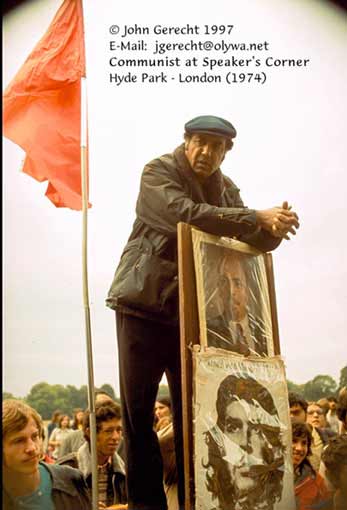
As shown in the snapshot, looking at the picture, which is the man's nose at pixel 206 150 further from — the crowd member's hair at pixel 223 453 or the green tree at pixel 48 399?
the green tree at pixel 48 399

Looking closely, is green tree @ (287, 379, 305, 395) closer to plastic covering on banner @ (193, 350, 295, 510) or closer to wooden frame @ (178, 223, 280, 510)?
plastic covering on banner @ (193, 350, 295, 510)

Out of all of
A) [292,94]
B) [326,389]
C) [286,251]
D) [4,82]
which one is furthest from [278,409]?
[4,82]

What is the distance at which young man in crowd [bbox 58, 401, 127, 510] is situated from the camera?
5.33 meters

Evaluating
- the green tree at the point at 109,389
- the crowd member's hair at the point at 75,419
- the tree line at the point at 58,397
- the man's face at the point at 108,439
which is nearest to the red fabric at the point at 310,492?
the tree line at the point at 58,397

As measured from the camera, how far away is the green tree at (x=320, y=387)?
5.56 m

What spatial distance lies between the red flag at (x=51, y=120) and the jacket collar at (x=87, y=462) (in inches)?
53.6

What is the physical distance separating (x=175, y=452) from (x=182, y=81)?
213 centimetres

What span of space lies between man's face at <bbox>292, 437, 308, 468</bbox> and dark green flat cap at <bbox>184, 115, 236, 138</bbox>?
5.81 ft

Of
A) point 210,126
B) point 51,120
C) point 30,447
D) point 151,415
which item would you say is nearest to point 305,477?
point 151,415

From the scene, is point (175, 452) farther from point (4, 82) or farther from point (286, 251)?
point (4, 82)

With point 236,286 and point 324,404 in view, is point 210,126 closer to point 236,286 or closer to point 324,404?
point 236,286

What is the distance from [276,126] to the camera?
5812mm

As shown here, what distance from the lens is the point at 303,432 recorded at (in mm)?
5523

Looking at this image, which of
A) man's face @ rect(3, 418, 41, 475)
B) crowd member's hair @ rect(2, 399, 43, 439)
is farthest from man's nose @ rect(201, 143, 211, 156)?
man's face @ rect(3, 418, 41, 475)
